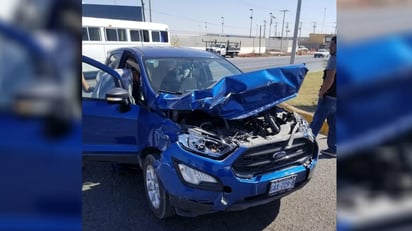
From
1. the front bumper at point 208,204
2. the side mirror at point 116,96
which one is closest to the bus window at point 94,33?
the side mirror at point 116,96

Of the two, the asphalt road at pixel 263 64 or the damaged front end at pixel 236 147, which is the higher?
the damaged front end at pixel 236 147

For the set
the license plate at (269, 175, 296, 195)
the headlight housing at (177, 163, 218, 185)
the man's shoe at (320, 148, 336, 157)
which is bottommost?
the man's shoe at (320, 148, 336, 157)

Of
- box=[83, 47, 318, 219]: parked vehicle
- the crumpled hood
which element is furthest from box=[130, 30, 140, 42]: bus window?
the crumpled hood

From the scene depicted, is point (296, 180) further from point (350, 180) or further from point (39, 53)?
point (39, 53)

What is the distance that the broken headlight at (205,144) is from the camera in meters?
2.68

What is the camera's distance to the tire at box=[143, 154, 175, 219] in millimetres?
2934

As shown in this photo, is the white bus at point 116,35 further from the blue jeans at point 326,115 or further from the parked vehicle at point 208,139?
the blue jeans at point 326,115

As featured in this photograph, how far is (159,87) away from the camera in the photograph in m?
3.71

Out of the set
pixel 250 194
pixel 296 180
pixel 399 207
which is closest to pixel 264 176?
pixel 250 194

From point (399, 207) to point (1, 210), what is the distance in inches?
42.8

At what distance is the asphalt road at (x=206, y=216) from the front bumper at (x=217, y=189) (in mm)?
430

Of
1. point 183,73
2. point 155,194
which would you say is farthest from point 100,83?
point 155,194

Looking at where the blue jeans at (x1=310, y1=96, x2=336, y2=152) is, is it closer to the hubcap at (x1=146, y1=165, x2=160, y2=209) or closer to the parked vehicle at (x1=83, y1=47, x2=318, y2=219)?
the parked vehicle at (x1=83, y1=47, x2=318, y2=219)

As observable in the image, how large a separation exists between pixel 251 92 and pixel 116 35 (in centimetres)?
1362
